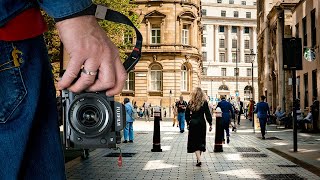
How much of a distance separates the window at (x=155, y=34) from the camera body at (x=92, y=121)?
5713 cm

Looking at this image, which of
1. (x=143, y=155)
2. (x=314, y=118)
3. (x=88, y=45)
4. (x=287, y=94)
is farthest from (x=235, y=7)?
(x=88, y=45)

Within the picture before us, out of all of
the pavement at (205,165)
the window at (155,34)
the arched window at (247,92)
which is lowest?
the pavement at (205,165)

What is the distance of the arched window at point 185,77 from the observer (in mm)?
60006

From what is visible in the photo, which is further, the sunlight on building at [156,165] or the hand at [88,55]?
the sunlight on building at [156,165]

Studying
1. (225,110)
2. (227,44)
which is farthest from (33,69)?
(227,44)

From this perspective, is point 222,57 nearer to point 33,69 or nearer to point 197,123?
point 197,123

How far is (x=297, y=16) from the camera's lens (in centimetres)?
3197

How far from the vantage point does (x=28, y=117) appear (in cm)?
184

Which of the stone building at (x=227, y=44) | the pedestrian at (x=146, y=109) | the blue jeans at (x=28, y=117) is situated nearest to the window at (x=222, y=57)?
the stone building at (x=227, y=44)

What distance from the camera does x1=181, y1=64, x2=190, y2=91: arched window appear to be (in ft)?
197

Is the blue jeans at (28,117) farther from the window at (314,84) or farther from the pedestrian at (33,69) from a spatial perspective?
the window at (314,84)

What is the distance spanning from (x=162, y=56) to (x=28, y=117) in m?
57.0

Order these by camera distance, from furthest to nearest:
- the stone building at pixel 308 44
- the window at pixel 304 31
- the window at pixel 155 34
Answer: the window at pixel 155 34
the window at pixel 304 31
the stone building at pixel 308 44

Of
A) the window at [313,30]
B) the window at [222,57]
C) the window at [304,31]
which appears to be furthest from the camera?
the window at [222,57]
